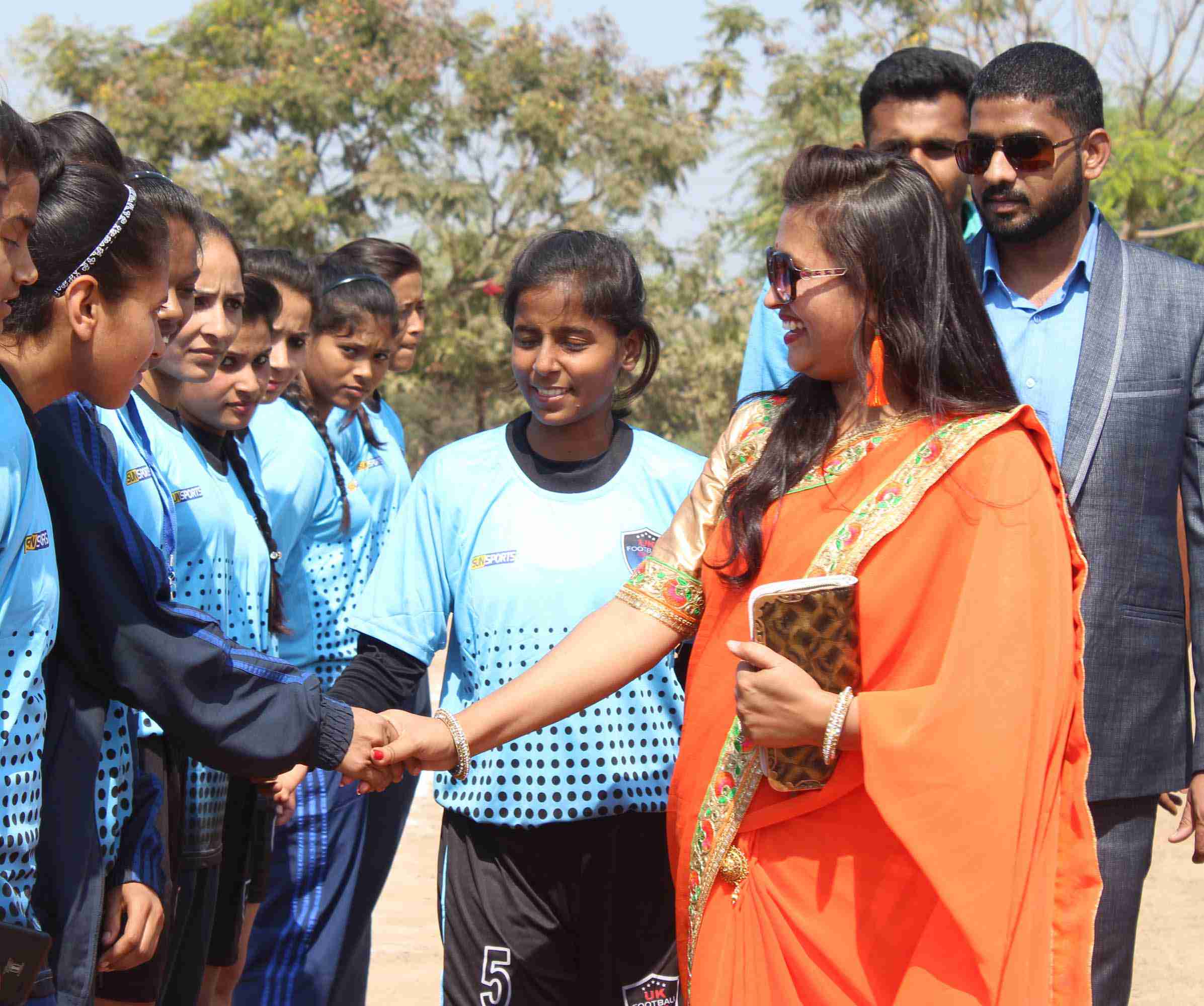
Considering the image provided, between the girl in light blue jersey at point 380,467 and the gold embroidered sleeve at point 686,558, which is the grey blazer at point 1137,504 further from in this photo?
the girl in light blue jersey at point 380,467

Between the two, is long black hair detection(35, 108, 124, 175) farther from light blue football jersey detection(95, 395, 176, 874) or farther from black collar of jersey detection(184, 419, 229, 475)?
black collar of jersey detection(184, 419, 229, 475)

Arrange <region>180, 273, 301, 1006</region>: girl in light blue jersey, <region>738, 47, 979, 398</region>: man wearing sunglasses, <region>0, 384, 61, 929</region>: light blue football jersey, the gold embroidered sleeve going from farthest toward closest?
<region>738, 47, 979, 398</region>: man wearing sunglasses < <region>180, 273, 301, 1006</region>: girl in light blue jersey < the gold embroidered sleeve < <region>0, 384, 61, 929</region>: light blue football jersey

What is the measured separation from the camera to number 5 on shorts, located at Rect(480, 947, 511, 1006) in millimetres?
3219

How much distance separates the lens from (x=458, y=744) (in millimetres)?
3092

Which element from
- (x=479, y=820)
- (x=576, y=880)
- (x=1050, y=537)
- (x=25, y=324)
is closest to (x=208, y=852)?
(x=479, y=820)

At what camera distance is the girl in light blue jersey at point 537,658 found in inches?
129

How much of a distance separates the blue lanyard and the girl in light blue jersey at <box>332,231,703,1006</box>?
45cm

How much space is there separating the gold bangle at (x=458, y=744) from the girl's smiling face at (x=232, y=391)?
1440 millimetres

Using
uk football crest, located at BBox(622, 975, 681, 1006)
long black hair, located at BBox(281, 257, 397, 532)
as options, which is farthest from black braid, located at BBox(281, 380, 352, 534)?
uk football crest, located at BBox(622, 975, 681, 1006)

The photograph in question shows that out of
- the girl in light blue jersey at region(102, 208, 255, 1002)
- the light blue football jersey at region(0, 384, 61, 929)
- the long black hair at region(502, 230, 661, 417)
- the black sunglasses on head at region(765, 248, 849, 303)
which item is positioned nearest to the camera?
the light blue football jersey at region(0, 384, 61, 929)

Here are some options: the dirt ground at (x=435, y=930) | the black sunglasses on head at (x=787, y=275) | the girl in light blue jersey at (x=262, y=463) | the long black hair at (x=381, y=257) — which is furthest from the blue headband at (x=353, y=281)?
the black sunglasses on head at (x=787, y=275)

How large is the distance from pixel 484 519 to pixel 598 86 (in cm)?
1508

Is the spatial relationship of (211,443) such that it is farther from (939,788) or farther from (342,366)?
(939,788)

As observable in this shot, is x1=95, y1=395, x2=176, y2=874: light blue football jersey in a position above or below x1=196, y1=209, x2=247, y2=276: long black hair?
below
